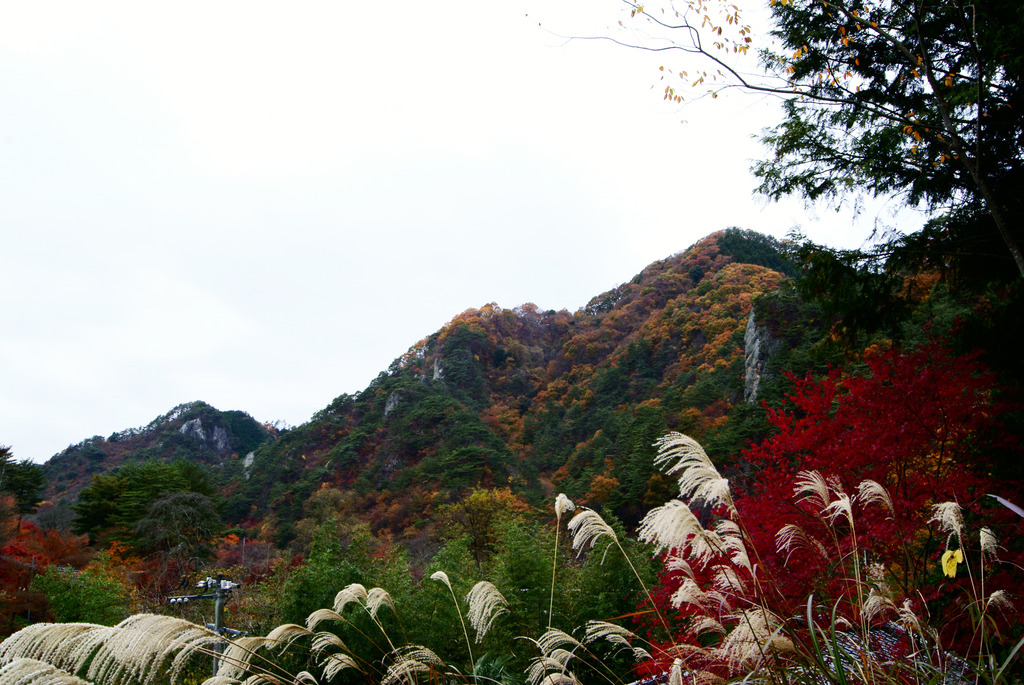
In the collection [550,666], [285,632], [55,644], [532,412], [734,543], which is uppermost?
[532,412]

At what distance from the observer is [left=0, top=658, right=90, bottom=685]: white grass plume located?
150cm

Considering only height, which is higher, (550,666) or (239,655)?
(239,655)

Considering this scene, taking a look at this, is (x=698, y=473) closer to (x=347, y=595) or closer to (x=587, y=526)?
(x=587, y=526)

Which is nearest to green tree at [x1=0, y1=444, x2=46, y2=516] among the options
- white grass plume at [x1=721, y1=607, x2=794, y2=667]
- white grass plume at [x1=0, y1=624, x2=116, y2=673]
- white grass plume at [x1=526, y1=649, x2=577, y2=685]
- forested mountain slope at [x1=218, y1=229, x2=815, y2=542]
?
forested mountain slope at [x1=218, y1=229, x2=815, y2=542]

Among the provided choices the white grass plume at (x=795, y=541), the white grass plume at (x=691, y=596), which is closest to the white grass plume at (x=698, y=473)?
the white grass plume at (x=691, y=596)

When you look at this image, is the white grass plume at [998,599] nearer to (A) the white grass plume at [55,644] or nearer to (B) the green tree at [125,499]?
(A) the white grass plume at [55,644]

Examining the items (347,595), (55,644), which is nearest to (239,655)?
(55,644)

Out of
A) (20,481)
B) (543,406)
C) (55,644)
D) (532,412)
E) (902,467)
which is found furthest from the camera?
(532,412)

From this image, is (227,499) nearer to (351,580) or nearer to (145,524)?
(145,524)

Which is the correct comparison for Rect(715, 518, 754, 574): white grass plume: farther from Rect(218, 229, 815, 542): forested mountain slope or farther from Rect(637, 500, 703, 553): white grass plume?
Rect(218, 229, 815, 542): forested mountain slope

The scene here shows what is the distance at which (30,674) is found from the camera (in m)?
1.50

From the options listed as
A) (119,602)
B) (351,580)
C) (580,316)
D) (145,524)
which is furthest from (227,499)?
(580,316)

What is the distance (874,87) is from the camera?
5.86m

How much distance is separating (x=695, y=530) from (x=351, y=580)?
764 cm
